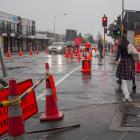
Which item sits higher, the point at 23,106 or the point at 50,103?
the point at 23,106

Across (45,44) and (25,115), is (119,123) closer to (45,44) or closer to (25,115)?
(25,115)

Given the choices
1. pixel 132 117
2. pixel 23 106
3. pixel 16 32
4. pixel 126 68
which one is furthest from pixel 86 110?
pixel 16 32

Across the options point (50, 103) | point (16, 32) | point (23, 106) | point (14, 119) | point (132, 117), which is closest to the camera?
point (14, 119)

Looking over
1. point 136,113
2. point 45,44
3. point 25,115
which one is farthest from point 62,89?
point 45,44

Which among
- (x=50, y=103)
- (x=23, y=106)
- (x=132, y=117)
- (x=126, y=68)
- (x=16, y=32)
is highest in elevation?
(x=16, y=32)

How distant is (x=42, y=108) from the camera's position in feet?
30.2

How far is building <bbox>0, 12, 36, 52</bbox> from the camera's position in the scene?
213 feet

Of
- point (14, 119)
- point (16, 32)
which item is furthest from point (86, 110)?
point (16, 32)

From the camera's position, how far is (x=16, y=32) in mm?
72500

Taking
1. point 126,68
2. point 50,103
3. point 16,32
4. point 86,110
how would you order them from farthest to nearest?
point 16,32
point 126,68
point 86,110
point 50,103

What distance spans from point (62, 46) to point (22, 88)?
4854 centimetres

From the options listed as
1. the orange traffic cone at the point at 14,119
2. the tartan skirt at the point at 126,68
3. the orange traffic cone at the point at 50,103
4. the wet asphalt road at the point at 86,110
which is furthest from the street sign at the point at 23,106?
the tartan skirt at the point at 126,68

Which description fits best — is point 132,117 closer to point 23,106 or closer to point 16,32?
point 23,106

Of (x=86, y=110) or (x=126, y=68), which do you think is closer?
(x=86, y=110)
